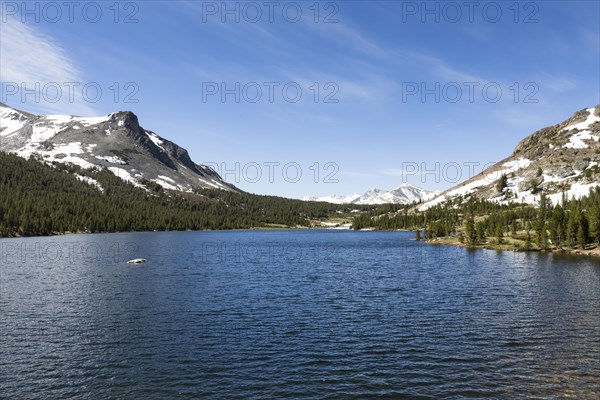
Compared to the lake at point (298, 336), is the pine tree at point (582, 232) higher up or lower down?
higher up

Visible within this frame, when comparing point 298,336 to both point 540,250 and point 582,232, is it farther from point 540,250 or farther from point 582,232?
point 540,250

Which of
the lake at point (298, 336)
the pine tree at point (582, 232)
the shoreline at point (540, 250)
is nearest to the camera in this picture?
the lake at point (298, 336)

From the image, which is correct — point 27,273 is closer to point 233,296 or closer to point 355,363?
point 233,296

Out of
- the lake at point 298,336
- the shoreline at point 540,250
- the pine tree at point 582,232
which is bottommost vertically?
the lake at point 298,336

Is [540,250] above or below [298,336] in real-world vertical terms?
above

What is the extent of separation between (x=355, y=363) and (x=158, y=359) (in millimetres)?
18177

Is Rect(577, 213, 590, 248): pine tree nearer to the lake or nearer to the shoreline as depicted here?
the shoreline

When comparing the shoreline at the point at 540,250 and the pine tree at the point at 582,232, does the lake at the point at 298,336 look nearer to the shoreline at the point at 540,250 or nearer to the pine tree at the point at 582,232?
the shoreline at the point at 540,250

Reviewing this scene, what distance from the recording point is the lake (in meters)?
33.1

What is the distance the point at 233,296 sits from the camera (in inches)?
2709

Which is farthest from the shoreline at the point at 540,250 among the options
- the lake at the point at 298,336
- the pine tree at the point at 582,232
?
the lake at the point at 298,336

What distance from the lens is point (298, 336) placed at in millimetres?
46219

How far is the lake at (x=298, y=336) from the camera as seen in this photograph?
3312 cm

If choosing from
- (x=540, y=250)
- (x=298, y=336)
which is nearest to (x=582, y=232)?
(x=540, y=250)
